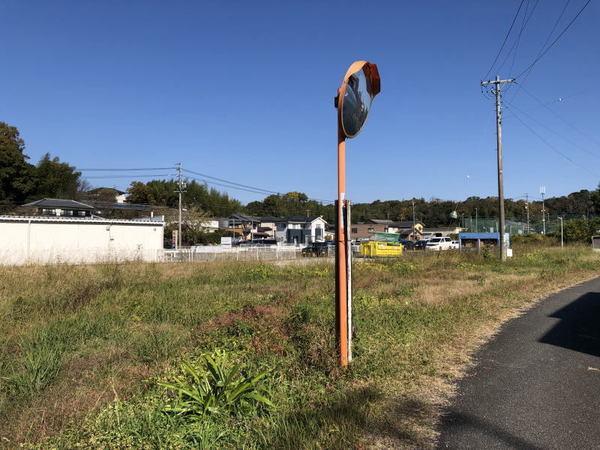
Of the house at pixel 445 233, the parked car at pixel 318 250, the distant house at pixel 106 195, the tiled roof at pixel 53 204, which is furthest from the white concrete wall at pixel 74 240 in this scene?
the distant house at pixel 106 195

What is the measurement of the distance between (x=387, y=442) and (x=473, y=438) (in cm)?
68

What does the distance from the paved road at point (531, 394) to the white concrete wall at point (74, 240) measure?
25.1 metres

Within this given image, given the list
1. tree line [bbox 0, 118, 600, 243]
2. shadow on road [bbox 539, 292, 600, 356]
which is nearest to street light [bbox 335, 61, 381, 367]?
shadow on road [bbox 539, 292, 600, 356]

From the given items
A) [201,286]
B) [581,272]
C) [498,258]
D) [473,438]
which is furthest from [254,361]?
[498,258]

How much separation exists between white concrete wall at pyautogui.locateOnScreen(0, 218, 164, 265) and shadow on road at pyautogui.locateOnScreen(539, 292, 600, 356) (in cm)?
2406

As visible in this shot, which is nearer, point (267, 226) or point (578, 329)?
point (578, 329)

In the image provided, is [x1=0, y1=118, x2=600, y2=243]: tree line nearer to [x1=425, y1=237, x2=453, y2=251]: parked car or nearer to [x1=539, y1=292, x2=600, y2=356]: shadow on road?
[x1=425, y1=237, x2=453, y2=251]: parked car

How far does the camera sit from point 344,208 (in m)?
5.17

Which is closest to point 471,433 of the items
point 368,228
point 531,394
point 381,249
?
point 531,394

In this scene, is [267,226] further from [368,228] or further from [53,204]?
[53,204]

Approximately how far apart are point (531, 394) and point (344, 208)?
264 cm

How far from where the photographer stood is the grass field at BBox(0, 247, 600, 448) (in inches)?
145

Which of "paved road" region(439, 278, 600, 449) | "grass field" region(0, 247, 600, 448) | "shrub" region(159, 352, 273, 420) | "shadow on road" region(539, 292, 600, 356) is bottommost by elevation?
"shadow on road" region(539, 292, 600, 356)

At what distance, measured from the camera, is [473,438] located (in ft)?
12.0
